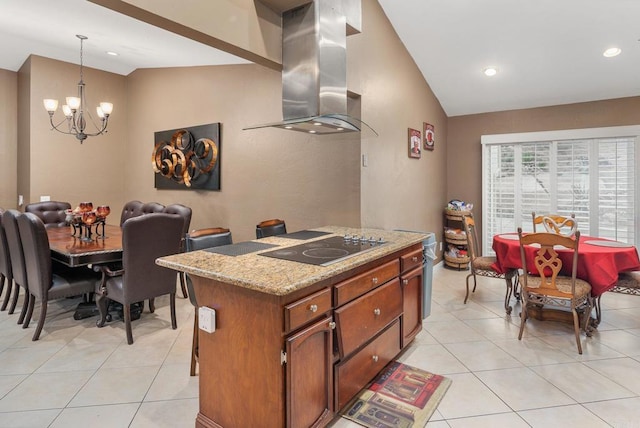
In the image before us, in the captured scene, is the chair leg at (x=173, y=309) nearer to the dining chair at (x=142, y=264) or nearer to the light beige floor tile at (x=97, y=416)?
the dining chair at (x=142, y=264)

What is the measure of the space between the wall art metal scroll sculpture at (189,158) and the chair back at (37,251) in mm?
1960

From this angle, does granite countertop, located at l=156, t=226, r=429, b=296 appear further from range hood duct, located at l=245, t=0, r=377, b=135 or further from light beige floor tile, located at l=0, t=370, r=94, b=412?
light beige floor tile, located at l=0, t=370, r=94, b=412

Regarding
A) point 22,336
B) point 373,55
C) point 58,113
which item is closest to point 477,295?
point 373,55

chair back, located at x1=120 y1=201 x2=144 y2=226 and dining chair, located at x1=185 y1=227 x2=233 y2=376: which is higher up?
chair back, located at x1=120 y1=201 x2=144 y2=226

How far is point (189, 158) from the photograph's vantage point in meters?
4.71

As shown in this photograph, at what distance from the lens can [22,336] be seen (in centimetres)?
295

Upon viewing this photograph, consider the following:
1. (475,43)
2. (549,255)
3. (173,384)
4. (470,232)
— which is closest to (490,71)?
(475,43)

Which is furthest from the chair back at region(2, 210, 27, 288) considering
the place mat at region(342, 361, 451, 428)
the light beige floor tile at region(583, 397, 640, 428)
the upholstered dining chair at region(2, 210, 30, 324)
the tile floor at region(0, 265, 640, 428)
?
the light beige floor tile at region(583, 397, 640, 428)

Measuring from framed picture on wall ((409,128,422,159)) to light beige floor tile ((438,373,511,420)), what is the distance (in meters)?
2.80

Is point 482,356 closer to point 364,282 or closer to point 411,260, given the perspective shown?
point 411,260

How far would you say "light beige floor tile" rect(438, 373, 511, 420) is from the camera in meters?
2.01

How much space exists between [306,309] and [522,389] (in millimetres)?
1613

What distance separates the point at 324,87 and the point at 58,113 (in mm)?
4598

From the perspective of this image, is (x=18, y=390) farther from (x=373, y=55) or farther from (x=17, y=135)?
(x=17, y=135)
